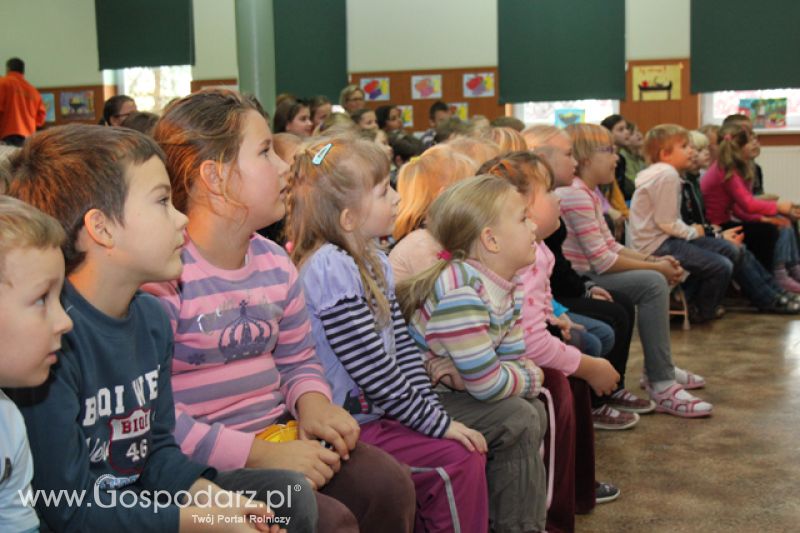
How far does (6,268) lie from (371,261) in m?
1.07

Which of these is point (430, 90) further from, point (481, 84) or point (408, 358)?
point (408, 358)

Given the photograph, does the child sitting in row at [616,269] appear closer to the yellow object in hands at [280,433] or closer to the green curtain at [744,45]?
the yellow object in hands at [280,433]

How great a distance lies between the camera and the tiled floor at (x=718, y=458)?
2.67 m

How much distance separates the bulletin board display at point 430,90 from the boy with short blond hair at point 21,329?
903 cm

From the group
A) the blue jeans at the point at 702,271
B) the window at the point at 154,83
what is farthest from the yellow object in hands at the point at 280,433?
the window at the point at 154,83

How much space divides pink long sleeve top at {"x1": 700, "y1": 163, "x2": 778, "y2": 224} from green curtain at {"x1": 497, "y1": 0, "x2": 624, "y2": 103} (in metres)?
3.53

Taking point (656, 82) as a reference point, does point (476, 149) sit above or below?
below

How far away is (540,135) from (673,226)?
1.66m

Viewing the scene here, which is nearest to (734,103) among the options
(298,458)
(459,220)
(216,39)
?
(216,39)

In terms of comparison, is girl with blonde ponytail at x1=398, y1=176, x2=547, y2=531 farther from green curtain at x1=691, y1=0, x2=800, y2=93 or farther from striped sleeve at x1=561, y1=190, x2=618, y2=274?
green curtain at x1=691, y1=0, x2=800, y2=93

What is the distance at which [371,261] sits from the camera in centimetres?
217

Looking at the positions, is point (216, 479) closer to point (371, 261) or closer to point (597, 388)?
point (371, 261)

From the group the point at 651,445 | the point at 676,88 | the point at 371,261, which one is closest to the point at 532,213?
the point at 371,261

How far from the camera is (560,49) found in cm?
973
